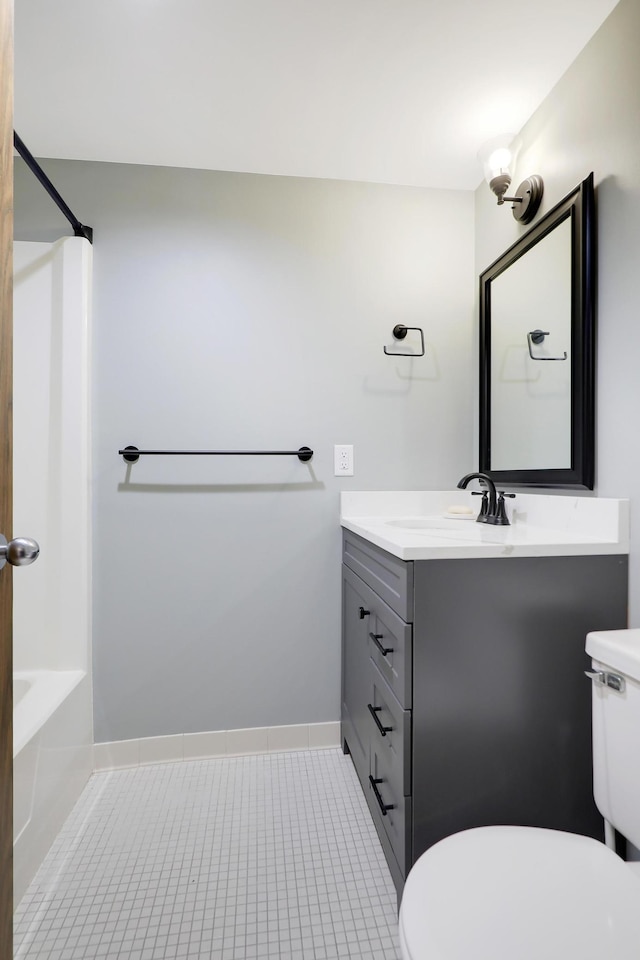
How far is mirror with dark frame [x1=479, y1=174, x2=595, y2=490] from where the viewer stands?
4.51ft

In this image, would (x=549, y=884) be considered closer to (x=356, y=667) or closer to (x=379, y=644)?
(x=379, y=644)

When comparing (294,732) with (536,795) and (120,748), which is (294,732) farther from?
(536,795)

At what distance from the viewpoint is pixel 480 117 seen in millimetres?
1659

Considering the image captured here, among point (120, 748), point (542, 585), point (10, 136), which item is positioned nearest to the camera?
point (10, 136)

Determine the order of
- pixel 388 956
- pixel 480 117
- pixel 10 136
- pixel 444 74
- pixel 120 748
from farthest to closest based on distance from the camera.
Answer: pixel 120 748
pixel 480 117
pixel 444 74
pixel 388 956
pixel 10 136

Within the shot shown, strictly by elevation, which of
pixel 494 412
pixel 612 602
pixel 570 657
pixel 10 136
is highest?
pixel 10 136

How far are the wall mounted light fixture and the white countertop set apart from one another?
0.95 m

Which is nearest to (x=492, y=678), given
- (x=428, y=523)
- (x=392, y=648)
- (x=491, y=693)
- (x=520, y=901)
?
(x=491, y=693)

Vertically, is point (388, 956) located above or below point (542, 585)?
below

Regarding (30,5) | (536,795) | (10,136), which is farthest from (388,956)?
(30,5)

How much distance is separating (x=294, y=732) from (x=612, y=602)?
4.30 feet

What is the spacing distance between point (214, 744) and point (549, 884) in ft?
4.72

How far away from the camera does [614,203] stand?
4.20 feet

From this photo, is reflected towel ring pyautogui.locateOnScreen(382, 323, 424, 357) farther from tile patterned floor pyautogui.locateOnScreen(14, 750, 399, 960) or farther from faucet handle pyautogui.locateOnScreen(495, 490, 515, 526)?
tile patterned floor pyautogui.locateOnScreen(14, 750, 399, 960)
